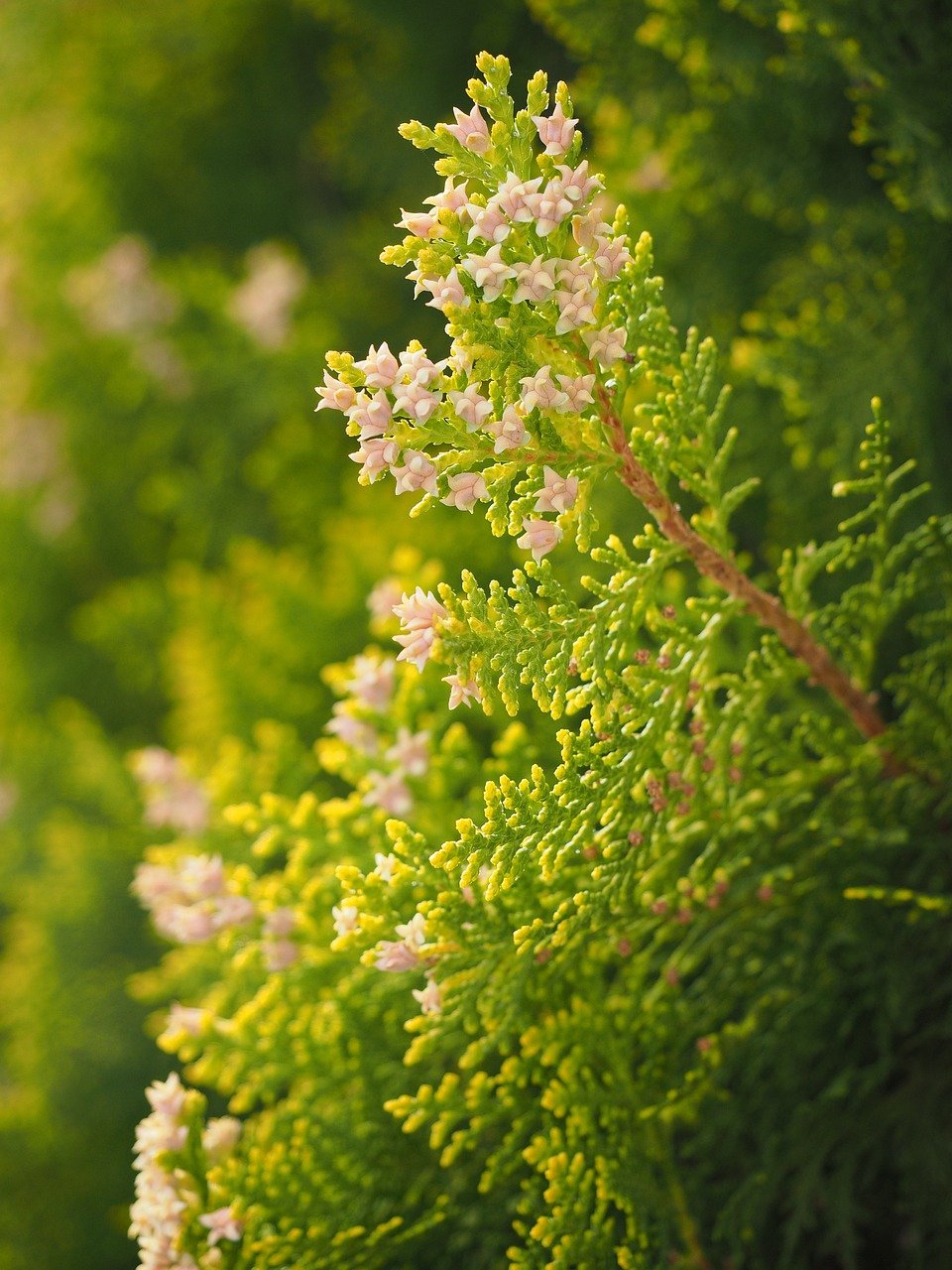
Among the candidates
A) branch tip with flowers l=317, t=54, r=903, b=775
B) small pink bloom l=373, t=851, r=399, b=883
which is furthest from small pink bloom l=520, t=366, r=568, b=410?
small pink bloom l=373, t=851, r=399, b=883

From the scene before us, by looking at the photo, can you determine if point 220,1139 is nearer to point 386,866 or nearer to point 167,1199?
point 167,1199

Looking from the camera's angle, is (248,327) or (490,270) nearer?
(490,270)

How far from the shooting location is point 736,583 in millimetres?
731

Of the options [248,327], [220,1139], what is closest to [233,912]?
[220,1139]

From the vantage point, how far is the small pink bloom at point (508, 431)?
61cm

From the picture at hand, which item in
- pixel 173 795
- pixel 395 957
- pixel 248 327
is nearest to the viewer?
pixel 395 957

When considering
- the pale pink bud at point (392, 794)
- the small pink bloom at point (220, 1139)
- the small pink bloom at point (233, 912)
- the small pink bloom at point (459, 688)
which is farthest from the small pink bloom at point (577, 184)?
the small pink bloom at point (220, 1139)

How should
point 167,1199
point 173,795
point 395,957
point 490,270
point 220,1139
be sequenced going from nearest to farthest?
point 490,270, point 395,957, point 167,1199, point 220,1139, point 173,795

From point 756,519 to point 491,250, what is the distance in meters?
0.74

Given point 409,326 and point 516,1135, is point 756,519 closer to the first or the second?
point 516,1135

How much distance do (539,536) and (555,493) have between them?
3 centimetres

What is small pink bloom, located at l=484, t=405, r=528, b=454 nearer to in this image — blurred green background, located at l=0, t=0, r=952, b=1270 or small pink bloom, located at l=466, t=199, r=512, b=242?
small pink bloom, located at l=466, t=199, r=512, b=242

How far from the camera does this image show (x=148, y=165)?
7.32 ft

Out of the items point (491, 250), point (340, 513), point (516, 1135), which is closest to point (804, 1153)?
point (516, 1135)
